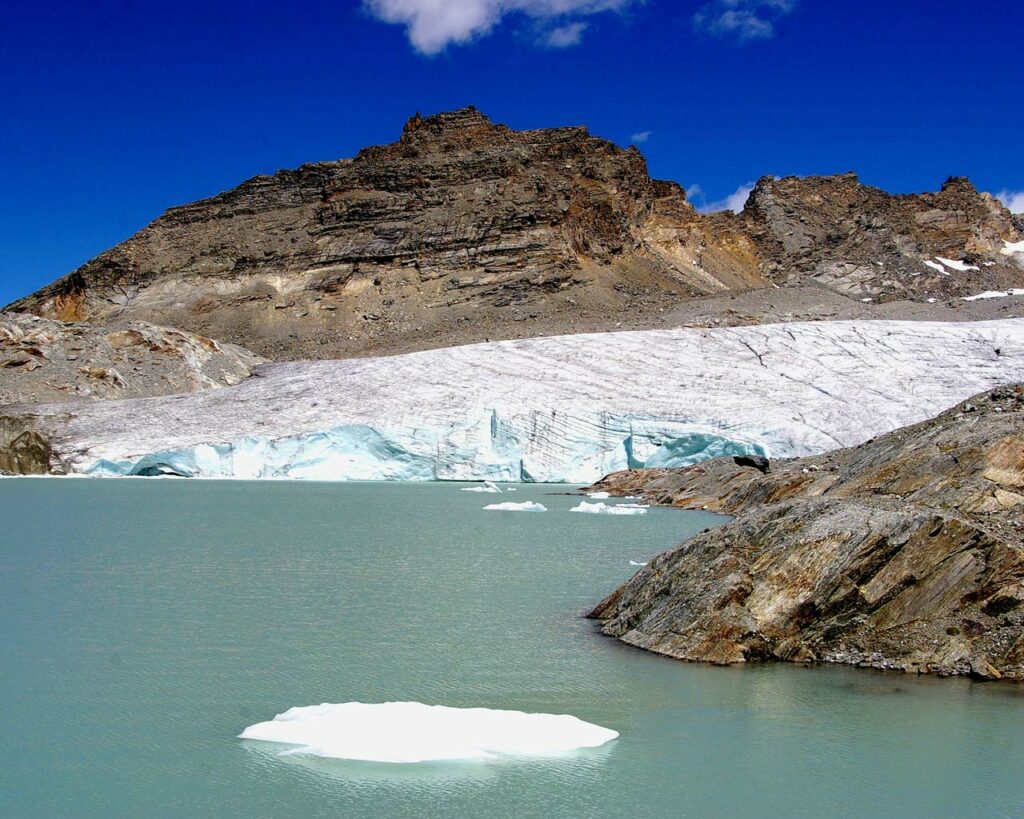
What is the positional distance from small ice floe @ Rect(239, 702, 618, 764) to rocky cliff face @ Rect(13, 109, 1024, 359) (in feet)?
120

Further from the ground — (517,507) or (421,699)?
(517,507)

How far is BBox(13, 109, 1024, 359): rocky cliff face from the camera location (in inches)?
2051

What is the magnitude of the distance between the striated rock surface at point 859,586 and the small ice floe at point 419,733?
1688mm

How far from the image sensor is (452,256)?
2180 inches

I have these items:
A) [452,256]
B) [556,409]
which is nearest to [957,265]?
[452,256]

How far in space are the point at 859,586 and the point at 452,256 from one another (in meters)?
50.6

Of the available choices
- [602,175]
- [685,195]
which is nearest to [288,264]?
[602,175]

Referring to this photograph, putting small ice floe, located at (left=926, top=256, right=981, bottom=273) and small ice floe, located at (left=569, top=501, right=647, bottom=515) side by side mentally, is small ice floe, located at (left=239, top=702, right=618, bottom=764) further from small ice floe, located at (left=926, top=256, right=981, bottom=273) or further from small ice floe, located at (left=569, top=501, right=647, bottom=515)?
small ice floe, located at (left=926, top=256, right=981, bottom=273)

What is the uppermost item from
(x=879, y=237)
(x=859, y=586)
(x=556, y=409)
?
(x=879, y=237)

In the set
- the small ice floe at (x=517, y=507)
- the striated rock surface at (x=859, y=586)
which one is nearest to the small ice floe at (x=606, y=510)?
the small ice floe at (x=517, y=507)

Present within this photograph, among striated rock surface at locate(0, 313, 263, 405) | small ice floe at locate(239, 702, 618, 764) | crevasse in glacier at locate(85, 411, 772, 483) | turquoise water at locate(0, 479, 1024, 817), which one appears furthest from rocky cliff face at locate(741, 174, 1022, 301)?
small ice floe at locate(239, 702, 618, 764)

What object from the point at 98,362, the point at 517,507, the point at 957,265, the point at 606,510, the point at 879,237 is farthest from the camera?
the point at 957,265

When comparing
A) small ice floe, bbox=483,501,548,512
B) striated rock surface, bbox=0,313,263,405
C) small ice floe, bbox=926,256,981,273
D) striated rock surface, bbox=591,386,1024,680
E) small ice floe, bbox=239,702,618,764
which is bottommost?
small ice floe, bbox=239,702,618,764

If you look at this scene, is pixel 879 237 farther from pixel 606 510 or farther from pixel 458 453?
pixel 606 510
